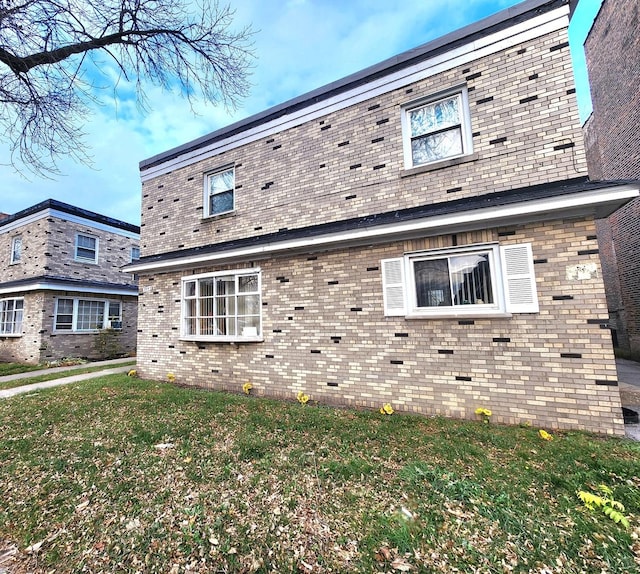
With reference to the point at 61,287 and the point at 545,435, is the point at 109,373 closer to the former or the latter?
the point at 61,287

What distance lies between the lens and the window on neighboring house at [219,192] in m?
8.09

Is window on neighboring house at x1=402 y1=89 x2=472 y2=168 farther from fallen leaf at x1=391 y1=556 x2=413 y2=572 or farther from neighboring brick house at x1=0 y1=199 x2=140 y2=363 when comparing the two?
neighboring brick house at x1=0 y1=199 x2=140 y2=363

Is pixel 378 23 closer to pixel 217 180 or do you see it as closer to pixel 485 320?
pixel 217 180

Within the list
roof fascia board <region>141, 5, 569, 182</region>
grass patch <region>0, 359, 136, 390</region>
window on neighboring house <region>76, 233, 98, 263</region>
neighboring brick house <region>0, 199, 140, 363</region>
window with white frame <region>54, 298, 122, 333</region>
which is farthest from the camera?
window on neighboring house <region>76, 233, 98, 263</region>

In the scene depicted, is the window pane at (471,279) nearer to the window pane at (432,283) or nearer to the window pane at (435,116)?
the window pane at (432,283)

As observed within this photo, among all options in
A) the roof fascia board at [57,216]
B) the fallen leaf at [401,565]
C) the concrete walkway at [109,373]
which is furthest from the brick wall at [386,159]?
the roof fascia board at [57,216]

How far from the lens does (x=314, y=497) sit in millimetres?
3018

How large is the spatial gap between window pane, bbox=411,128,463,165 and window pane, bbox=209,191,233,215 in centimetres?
478

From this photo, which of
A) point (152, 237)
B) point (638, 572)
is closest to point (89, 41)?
point (152, 237)

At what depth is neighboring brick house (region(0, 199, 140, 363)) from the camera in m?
12.8

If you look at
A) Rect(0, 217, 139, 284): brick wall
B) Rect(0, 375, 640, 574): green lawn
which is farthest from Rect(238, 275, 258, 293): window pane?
Rect(0, 217, 139, 284): brick wall

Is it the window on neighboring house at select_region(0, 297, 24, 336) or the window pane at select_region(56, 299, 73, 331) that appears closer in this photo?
the window pane at select_region(56, 299, 73, 331)

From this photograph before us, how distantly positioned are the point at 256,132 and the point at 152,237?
14.6 feet

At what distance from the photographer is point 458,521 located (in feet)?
8.54
